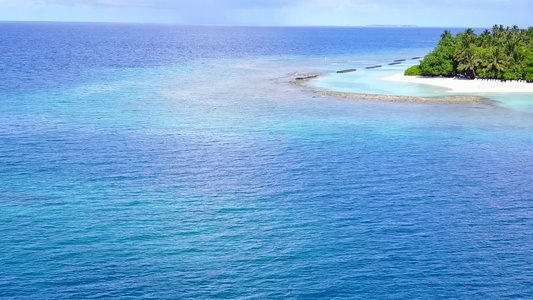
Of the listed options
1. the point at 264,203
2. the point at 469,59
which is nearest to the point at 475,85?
the point at 469,59

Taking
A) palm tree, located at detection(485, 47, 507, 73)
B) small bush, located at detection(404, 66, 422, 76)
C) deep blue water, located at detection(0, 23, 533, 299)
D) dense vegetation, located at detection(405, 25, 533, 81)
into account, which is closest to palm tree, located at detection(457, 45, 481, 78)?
dense vegetation, located at detection(405, 25, 533, 81)

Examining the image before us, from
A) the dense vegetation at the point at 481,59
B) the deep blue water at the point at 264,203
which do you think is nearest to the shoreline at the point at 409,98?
the deep blue water at the point at 264,203

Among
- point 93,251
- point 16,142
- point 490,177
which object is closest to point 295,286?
point 93,251

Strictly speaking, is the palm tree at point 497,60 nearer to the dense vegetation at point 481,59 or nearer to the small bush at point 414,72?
the dense vegetation at point 481,59

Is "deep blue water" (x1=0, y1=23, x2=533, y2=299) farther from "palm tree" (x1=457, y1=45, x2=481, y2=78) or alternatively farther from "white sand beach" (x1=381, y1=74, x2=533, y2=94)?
"palm tree" (x1=457, y1=45, x2=481, y2=78)

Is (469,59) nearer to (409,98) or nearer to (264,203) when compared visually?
(409,98)

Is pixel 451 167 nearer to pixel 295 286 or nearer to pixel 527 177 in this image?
pixel 527 177
